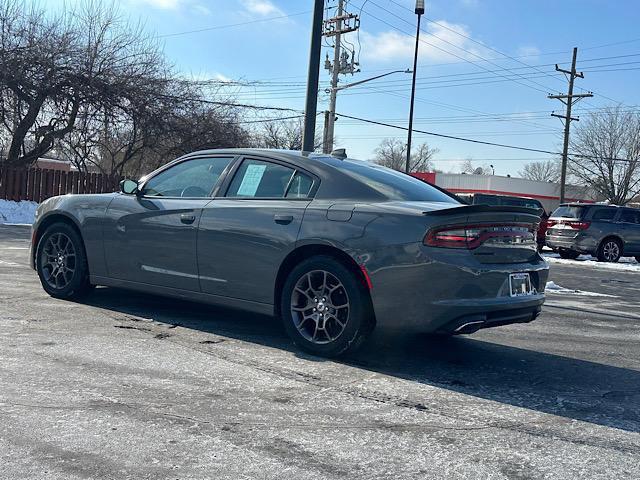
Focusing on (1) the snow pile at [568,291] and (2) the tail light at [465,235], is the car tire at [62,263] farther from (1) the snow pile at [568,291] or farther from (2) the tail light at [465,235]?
(1) the snow pile at [568,291]

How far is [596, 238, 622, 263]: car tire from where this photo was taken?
1877 centimetres

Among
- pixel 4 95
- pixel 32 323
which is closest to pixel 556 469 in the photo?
pixel 32 323

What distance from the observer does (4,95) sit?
2484 centimetres

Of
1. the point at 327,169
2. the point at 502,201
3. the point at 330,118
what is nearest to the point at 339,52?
the point at 330,118

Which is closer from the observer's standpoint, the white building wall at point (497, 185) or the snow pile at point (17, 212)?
the snow pile at point (17, 212)

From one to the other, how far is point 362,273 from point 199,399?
4.77 ft

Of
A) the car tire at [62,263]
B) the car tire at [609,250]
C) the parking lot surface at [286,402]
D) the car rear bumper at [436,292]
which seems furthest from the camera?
the car tire at [609,250]

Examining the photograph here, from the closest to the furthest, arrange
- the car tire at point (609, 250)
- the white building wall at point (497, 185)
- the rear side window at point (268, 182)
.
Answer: the rear side window at point (268, 182) → the car tire at point (609, 250) → the white building wall at point (497, 185)

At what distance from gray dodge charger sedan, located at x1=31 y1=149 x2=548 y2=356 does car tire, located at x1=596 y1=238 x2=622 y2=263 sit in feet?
47.6

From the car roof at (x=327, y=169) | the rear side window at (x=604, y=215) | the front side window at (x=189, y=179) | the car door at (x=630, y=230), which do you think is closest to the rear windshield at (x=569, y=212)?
the rear side window at (x=604, y=215)

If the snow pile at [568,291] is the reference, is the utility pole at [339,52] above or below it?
above

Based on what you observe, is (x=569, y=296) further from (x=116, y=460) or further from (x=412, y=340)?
(x=116, y=460)

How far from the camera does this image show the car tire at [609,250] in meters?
18.8

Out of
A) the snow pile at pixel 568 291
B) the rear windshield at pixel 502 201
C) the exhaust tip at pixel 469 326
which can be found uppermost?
the rear windshield at pixel 502 201
